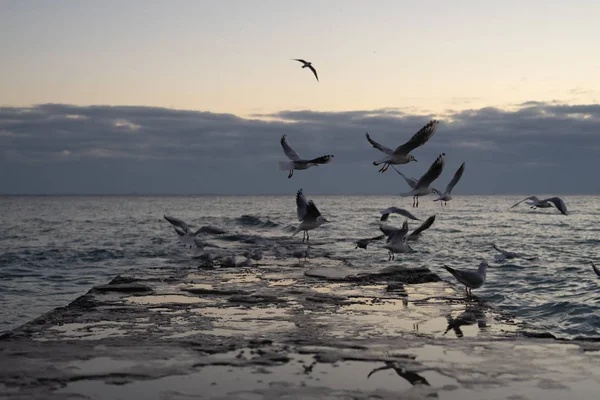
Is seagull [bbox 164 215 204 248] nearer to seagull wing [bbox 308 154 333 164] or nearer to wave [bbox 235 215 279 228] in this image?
seagull wing [bbox 308 154 333 164]

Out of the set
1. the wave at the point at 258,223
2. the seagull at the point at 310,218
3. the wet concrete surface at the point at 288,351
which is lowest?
the wave at the point at 258,223

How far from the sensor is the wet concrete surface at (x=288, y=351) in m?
5.68

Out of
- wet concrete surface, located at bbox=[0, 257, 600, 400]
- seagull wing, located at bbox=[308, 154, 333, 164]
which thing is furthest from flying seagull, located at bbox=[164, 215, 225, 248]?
wet concrete surface, located at bbox=[0, 257, 600, 400]

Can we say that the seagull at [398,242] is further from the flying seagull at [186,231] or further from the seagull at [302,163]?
the flying seagull at [186,231]

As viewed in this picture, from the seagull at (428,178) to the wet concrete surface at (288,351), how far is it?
71.2 inches

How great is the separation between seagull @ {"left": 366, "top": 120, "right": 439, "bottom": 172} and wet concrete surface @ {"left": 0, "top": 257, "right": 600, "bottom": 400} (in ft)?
7.09

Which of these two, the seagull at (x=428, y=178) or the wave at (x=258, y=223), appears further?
the wave at (x=258, y=223)

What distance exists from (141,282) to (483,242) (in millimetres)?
18411

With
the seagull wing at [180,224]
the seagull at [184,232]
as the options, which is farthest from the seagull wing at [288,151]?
the seagull wing at [180,224]

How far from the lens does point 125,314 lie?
926 cm

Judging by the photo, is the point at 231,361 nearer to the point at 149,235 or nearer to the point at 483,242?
the point at 483,242

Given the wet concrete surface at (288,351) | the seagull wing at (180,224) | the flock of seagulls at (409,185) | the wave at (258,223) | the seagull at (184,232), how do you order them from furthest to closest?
the wave at (258,223), the seagull wing at (180,224), the seagull at (184,232), the flock of seagulls at (409,185), the wet concrete surface at (288,351)

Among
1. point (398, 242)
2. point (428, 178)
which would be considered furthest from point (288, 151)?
point (428, 178)

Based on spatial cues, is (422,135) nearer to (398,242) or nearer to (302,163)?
(302,163)
